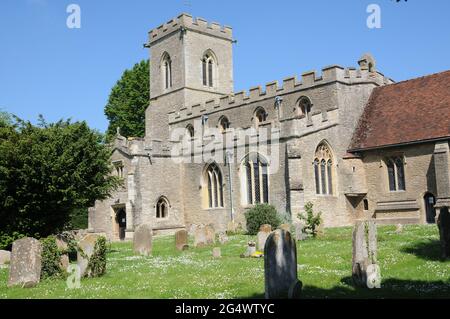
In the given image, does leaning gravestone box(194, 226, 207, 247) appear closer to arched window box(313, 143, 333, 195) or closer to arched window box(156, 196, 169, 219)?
arched window box(313, 143, 333, 195)

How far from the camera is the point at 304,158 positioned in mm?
25766

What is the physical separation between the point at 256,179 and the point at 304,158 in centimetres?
300

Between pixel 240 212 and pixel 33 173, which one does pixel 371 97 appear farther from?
pixel 33 173

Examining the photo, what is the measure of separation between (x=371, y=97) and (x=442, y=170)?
724cm

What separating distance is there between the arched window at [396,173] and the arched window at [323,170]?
9.52 ft

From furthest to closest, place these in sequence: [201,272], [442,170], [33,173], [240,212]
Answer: [240,212] < [442,170] < [33,173] < [201,272]

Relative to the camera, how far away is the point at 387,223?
2583 cm

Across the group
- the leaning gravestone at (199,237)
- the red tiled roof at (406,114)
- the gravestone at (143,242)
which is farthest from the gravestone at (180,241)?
the red tiled roof at (406,114)

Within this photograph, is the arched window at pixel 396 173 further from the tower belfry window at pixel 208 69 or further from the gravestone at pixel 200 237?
the tower belfry window at pixel 208 69

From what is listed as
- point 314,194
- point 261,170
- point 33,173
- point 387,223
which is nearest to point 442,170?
point 387,223

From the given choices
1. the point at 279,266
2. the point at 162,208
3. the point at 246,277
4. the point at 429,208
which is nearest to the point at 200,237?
the point at 246,277

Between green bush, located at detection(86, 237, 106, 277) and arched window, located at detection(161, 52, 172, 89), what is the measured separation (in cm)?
2792

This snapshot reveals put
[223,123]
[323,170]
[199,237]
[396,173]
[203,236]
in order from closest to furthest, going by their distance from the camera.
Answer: [199,237] < [203,236] < [396,173] < [323,170] < [223,123]

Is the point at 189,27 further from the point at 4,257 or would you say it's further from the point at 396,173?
the point at 4,257
